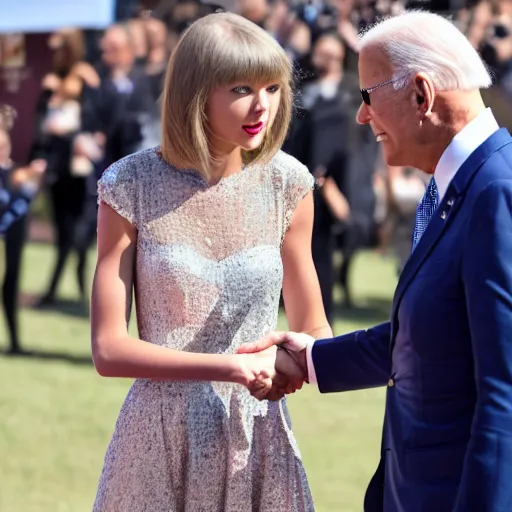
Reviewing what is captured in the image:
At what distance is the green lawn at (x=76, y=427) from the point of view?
4.72 m

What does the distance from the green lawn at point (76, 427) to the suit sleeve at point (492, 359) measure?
2750mm

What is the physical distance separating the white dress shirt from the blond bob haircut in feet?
1.71

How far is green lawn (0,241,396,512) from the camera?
186 inches

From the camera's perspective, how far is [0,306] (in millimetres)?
7879

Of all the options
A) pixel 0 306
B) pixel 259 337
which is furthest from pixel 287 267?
pixel 0 306

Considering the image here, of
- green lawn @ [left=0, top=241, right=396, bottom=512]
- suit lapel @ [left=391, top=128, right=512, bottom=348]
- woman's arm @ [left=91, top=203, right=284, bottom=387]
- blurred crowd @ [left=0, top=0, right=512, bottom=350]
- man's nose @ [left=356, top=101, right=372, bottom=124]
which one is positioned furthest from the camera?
blurred crowd @ [left=0, top=0, right=512, bottom=350]

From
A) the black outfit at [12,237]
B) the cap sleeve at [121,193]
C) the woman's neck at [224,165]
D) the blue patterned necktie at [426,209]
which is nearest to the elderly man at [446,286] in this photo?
the blue patterned necktie at [426,209]

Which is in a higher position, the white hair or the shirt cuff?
the white hair

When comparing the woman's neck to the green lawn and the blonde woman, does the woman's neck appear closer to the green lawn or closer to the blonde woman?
the blonde woman

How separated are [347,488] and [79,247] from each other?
14.7 ft

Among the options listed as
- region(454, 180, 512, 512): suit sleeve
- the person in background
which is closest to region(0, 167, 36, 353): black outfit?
the person in background

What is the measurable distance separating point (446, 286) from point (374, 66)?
0.44m

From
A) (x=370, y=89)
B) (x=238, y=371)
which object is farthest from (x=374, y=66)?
(x=238, y=371)

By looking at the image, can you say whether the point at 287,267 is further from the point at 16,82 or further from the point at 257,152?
the point at 16,82
